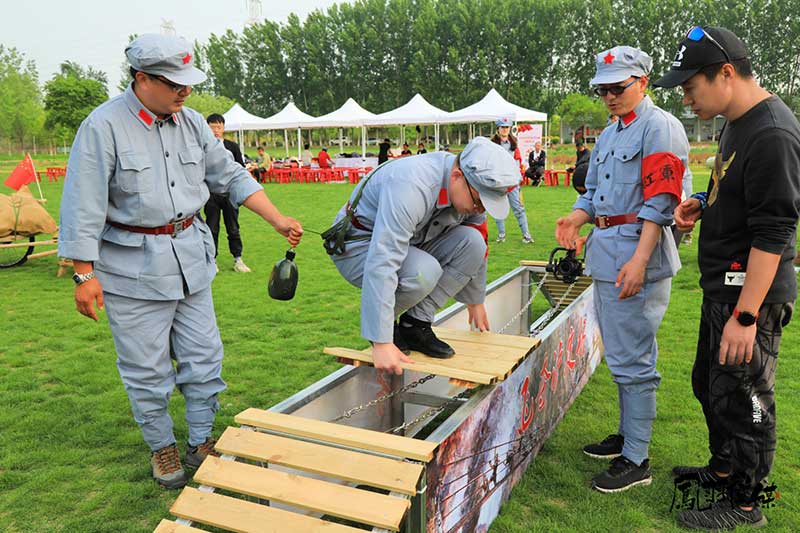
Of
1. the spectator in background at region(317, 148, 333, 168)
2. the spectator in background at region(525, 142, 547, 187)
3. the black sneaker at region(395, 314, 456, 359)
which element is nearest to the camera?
the black sneaker at region(395, 314, 456, 359)

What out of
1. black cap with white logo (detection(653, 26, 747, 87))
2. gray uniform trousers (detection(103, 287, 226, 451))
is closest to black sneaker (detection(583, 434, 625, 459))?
black cap with white logo (detection(653, 26, 747, 87))

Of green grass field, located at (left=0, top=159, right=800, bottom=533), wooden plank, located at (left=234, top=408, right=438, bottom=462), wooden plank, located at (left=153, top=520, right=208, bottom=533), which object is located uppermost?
wooden plank, located at (left=234, top=408, right=438, bottom=462)

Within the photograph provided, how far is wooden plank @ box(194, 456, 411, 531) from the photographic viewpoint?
1.97 m

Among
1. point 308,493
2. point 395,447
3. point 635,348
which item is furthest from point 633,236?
point 308,493

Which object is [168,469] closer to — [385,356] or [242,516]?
[242,516]

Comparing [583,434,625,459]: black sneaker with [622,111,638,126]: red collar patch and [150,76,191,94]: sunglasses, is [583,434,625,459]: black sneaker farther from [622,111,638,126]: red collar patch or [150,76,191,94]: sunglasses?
[150,76,191,94]: sunglasses

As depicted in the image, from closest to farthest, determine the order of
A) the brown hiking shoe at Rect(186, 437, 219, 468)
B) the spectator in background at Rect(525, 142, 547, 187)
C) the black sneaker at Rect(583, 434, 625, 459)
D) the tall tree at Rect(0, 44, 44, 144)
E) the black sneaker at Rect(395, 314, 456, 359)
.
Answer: the black sneaker at Rect(395, 314, 456, 359) < the brown hiking shoe at Rect(186, 437, 219, 468) < the black sneaker at Rect(583, 434, 625, 459) < the spectator in background at Rect(525, 142, 547, 187) < the tall tree at Rect(0, 44, 44, 144)

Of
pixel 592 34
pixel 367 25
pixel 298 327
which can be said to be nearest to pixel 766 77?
pixel 592 34

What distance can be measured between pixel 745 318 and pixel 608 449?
55.0 inches

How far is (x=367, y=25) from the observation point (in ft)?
235

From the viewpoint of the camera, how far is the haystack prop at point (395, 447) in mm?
2080

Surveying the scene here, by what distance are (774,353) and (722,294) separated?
13.4 inches

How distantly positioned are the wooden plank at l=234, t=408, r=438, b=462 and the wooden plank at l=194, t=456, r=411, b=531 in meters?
0.16

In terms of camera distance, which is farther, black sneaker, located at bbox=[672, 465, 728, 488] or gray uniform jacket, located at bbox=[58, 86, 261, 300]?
black sneaker, located at bbox=[672, 465, 728, 488]
